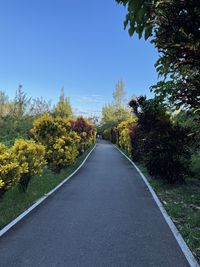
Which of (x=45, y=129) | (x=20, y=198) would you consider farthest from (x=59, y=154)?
(x=20, y=198)

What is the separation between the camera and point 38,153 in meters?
10.2

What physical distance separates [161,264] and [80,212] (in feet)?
11.1

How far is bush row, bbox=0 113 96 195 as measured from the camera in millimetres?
7266

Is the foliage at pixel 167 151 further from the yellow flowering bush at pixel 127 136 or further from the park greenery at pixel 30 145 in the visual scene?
the yellow flowering bush at pixel 127 136

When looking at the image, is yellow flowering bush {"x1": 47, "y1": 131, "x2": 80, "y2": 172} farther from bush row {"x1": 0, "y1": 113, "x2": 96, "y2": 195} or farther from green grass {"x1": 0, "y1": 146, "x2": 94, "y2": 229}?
green grass {"x1": 0, "y1": 146, "x2": 94, "y2": 229}

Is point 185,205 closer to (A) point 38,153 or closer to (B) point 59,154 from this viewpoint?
(A) point 38,153

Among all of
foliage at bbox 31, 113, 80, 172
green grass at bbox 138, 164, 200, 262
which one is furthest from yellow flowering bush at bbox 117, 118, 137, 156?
green grass at bbox 138, 164, 200, 262

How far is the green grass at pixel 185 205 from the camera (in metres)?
5.71

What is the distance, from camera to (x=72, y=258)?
463cm

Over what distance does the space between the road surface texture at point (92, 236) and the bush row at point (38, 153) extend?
1.10 metres

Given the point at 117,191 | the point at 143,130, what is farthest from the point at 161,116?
the point at 117,191

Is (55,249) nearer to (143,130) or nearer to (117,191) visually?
(117,191)

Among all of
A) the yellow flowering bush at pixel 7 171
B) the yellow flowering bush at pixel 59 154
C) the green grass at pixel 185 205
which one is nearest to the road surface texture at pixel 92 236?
the green grass at pixel 185 205

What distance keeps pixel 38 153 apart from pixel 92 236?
5.11m
